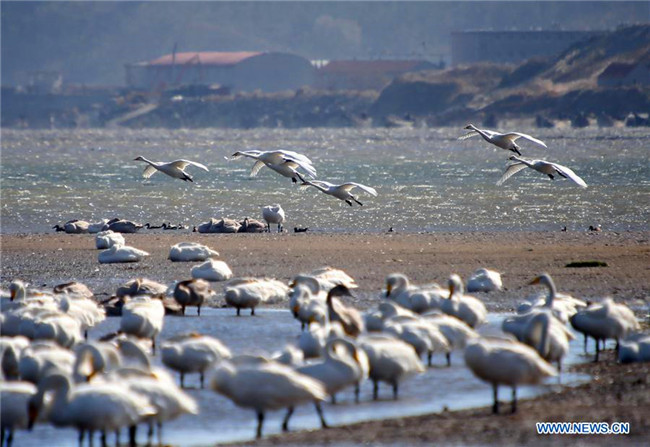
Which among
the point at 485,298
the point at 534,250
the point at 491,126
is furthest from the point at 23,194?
the point at 491,126

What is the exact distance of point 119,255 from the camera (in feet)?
66.7

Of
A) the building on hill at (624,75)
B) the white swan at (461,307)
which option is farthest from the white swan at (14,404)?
the building on hill at (624,75)

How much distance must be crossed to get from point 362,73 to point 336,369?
151921 millimetres

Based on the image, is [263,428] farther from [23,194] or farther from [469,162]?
[469,162]

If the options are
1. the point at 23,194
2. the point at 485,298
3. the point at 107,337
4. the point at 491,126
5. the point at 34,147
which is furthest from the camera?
the point at 491,126

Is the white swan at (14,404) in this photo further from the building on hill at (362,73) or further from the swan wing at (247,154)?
the building on hill at (362,73)

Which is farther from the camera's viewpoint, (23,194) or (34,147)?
(34,147)

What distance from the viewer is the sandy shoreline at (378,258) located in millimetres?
17828

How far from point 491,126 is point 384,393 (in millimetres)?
90593

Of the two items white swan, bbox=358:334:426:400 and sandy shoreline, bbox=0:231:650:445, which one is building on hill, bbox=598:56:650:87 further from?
white swan, bbox=358:334:426:400

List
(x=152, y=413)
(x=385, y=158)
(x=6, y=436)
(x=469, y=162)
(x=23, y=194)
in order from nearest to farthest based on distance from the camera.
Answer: (x=152, y=413) → (x=6, y=436) → (x=23, y=194) → (x=469, y=162) → (x=385, y=158)

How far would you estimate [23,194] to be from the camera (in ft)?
131

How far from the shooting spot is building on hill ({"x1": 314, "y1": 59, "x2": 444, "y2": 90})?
158375mm

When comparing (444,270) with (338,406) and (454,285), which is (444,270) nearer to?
(454,285)
